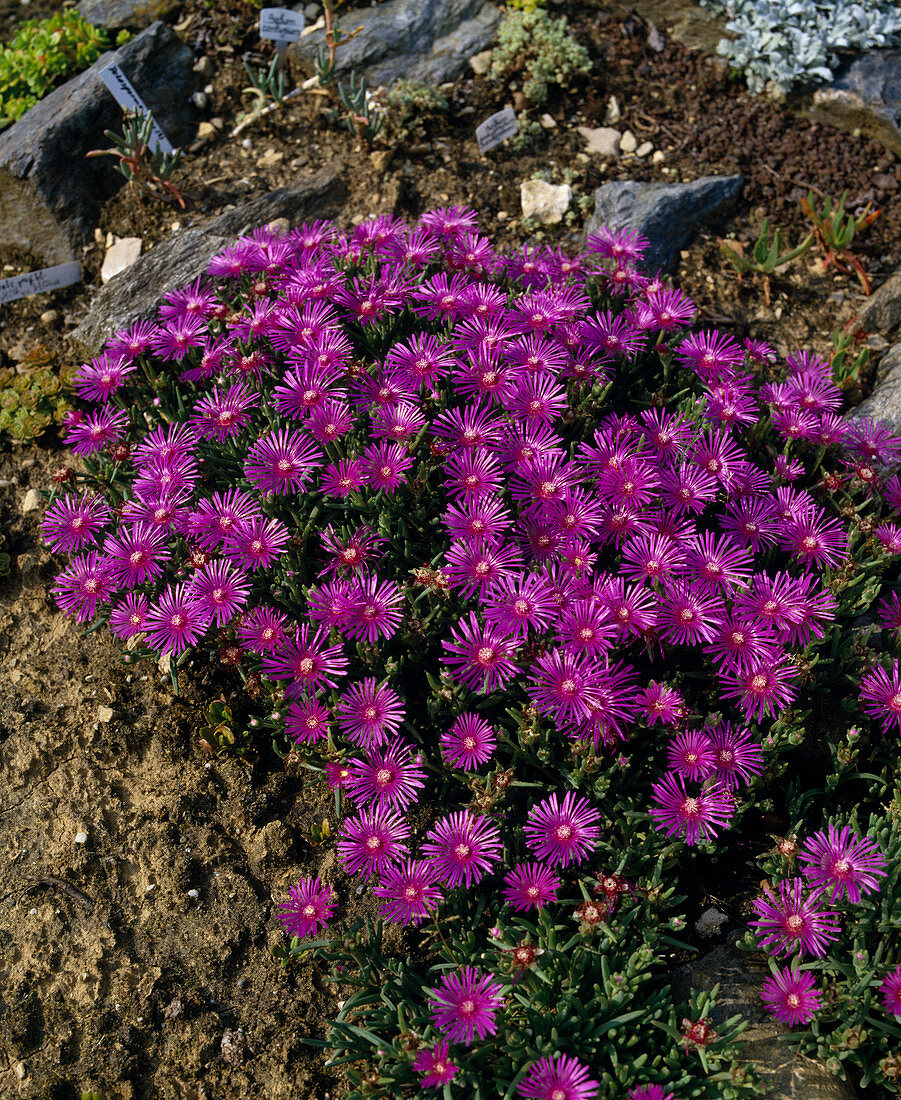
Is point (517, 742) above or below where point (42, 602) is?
below

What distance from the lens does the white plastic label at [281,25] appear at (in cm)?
457

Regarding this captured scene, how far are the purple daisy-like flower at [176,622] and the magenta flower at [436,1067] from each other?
1.39 metres

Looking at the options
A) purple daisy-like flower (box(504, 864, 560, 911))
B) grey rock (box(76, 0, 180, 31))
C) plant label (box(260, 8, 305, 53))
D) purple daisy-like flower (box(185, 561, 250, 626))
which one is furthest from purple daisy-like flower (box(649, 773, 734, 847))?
grey rock (box(76, 0, 180, 31))

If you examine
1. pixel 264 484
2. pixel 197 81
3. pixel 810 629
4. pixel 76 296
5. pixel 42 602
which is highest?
pixel 197 81

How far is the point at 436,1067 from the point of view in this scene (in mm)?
2080

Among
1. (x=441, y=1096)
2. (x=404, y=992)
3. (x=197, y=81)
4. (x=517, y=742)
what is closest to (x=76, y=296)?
(x=197, y=81)

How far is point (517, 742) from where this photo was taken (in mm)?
2711

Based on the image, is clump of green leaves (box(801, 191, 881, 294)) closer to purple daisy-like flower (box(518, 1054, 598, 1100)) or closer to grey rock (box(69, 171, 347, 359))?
grey rock (box(69, 171, 347, 359))

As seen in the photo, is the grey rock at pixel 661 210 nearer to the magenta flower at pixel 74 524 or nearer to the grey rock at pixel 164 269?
the grey rock at pixel 164 269

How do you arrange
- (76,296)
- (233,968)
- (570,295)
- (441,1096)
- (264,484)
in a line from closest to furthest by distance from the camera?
(441,1096) < (233,968) < (264,484) < (570,295) < (76,296)

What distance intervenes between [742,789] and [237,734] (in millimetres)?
1758

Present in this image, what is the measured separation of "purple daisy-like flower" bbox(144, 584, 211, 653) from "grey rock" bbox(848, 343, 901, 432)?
295 centimetres

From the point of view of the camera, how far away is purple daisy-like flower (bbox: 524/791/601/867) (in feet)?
7.99

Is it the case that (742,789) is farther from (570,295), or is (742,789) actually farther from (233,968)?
(570,295)
